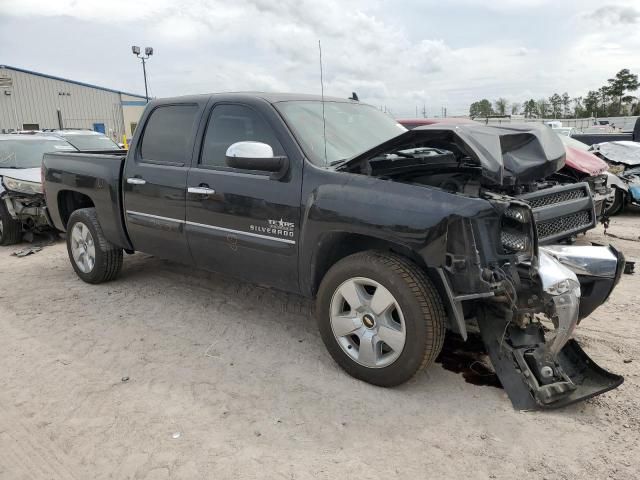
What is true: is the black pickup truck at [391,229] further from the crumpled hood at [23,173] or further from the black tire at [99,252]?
the crumpled hood at [23,173]

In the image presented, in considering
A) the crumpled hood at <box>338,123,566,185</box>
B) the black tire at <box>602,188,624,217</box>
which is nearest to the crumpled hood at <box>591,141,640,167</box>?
the black tire at <box>602,188,624,217</box>

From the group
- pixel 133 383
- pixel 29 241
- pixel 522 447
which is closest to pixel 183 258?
pixel 133 383

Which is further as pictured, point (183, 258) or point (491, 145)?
point (183, 258)

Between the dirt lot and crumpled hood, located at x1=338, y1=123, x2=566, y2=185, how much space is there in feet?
4.58

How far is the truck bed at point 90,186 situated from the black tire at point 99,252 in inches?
4.5

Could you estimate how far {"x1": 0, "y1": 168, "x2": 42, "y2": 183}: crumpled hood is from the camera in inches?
303

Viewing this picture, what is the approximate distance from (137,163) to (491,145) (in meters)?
3.18

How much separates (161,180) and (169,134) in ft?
1.47

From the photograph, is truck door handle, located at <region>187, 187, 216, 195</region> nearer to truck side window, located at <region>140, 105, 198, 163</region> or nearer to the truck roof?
truck side window, located at <region>140, 105, 198, 163</region>

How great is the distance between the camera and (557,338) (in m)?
2.96

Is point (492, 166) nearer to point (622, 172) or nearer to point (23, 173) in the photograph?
point (23, 173)

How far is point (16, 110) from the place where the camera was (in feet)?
109

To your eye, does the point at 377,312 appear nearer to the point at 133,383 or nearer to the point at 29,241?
the point at 133,383

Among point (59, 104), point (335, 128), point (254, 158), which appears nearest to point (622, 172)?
point (335, 128)
